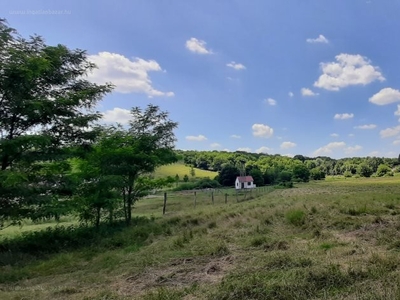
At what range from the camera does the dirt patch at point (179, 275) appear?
16.7ft

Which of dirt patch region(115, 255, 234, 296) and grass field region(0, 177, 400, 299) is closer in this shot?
grass field region(0, 177, 400, 299)

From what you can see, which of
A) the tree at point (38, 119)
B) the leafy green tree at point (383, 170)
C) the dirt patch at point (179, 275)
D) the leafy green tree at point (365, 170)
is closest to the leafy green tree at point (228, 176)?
the leafy green tree at point (383, 170)

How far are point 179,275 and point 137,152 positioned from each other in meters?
8.47

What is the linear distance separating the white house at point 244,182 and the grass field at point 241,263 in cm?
5415

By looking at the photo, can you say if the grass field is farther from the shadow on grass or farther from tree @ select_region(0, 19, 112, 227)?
tree @ select_region(0, 19, 112, 227)

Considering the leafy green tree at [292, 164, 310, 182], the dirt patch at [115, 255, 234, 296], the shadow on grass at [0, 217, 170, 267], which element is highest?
the leafy green tree at [292, 164, 310, 182]

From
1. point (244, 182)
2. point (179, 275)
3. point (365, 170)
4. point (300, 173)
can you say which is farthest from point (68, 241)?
point (365, 170)

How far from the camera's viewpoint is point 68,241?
10.8 metres

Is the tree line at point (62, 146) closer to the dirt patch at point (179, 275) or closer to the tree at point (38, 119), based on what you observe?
the tree at point (38, 119)

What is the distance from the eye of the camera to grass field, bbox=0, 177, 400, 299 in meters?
4.35

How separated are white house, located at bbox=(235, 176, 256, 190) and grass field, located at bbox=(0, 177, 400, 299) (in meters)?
54.2

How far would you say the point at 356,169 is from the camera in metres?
102

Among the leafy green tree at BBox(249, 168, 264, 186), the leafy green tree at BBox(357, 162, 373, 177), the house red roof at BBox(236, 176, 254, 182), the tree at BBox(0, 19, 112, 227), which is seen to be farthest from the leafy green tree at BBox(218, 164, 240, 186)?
the tree at BBox(0, 19, 112, 227)

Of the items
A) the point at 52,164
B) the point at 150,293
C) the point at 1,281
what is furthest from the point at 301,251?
the point at 52,164
